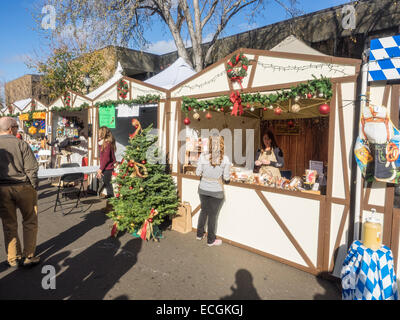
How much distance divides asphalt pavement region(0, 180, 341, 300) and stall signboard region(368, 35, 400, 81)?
99.4 inches

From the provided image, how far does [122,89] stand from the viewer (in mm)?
6574

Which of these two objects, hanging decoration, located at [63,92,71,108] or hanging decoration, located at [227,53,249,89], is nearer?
hanging decoration, located at [227,53,249,89]

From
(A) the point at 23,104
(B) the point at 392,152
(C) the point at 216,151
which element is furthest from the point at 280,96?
(A) the point at 23,104

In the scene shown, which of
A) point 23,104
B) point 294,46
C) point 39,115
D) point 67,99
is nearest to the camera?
point 294,46

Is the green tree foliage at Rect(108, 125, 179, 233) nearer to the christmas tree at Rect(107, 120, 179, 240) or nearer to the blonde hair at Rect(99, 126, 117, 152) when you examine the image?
the christmas tree at Rect(107, 120, 179, 240)

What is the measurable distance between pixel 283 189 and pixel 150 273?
218 centimetres

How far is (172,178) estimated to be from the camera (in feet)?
17.7

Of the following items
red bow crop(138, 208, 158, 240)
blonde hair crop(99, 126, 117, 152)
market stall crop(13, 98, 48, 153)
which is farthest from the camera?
market stall crop(13, 98, 48, 153)

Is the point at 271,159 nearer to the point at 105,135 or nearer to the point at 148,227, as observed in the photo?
the point at 148,227

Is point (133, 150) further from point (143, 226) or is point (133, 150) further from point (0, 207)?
point (0, 207)

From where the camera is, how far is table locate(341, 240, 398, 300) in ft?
8.17

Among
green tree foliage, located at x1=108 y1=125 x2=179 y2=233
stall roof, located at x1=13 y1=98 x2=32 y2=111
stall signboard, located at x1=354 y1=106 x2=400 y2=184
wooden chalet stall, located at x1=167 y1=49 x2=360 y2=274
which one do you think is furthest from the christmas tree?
stall roof, located at x1=13 y1=98 x2=32 y2=111
